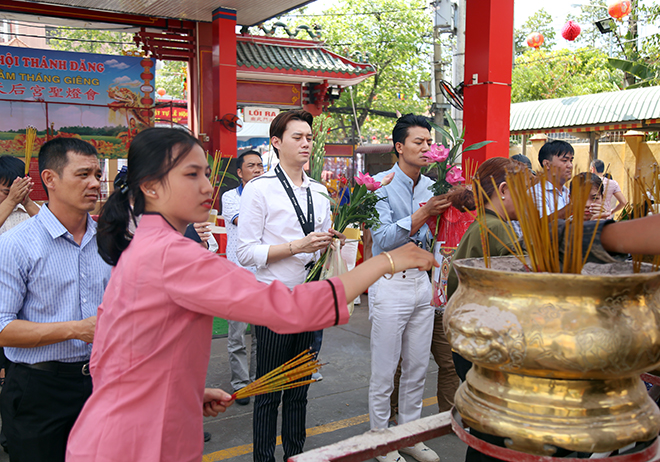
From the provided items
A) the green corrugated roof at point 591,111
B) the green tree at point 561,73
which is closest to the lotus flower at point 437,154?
the green corrugated roof at point 591,111

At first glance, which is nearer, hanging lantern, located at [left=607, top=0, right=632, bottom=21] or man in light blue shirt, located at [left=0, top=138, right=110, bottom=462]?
man in light blue shirt, located at [left=0, top=138, right=110, bottom=462]

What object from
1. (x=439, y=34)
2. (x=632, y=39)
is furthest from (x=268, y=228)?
(x=632, y=39)

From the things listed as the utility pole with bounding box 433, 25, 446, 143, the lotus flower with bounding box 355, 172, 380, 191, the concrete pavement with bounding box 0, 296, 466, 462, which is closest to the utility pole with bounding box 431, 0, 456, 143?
the utility pole with bounding box 433, 25, 446, 143

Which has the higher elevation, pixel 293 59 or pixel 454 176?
pixel 293 59

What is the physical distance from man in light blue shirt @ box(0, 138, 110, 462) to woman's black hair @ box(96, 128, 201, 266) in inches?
15.9

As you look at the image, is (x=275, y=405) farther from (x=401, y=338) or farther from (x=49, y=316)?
(x=49, y=316)

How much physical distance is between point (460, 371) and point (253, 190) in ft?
4.02

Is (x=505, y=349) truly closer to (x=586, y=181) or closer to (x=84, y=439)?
(x=586, y=181)

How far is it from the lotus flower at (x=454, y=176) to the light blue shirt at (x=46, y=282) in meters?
1.64

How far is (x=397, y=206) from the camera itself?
278 cm

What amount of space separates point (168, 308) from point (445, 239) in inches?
69.3

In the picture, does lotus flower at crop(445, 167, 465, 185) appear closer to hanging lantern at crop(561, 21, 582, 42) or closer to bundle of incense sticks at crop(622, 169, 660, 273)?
bundle of incense sticks at crop(622, 169, 660, 273)

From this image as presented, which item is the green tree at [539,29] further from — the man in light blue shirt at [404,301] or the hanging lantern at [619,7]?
the man in light blue shirt at [404,301]

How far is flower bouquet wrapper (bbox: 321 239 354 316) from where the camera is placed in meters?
2.40
